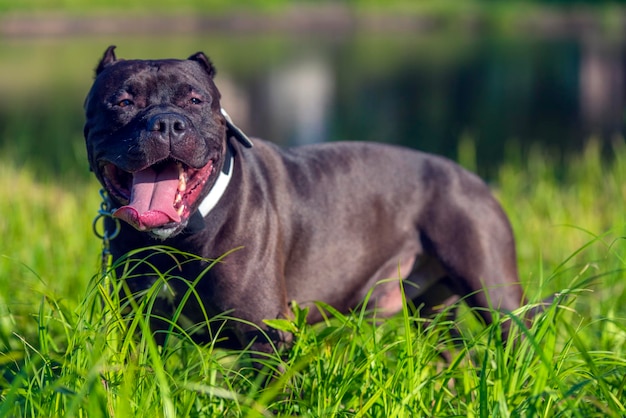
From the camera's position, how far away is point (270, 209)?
3.32 metres

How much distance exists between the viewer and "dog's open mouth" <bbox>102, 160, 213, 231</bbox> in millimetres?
2826

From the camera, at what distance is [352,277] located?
11.9 ft

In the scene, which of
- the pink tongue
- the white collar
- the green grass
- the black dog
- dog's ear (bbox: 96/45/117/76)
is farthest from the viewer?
dog's ear (bbox: 96/45/117/76)

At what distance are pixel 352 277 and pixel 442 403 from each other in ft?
2.92

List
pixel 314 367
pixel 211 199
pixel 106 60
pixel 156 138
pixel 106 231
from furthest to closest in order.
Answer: pixel 106 60
pixel 106 231
pixel 211 199
pixel 314 367
pixel 156 138

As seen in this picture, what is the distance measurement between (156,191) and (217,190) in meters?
0.25

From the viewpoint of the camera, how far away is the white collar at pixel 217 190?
3.08m

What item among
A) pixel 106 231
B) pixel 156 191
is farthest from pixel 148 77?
pixel 106 231

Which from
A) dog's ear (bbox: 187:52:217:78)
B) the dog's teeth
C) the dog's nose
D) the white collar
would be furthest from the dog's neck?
dog's ear (bbox: 187:52:217:78)

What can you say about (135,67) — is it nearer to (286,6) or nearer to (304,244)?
(304,244)

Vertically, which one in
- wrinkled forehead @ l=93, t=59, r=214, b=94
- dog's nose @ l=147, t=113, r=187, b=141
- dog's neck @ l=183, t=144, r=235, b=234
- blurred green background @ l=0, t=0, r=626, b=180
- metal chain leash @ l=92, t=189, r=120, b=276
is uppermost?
wrinkled forehead @ l=93, t=59, r=214, b=94

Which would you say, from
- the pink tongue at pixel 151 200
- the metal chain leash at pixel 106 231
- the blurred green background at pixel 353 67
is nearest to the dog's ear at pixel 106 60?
the metal chain leash at pixel 106 231

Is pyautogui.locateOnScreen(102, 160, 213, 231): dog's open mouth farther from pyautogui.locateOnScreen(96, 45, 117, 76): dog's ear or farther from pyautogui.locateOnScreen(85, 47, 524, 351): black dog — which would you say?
pyautogui.locateOnScreen(96, 45, 117, 76): dog's ear

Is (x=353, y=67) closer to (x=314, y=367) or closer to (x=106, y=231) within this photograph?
(x=106, y=231)
